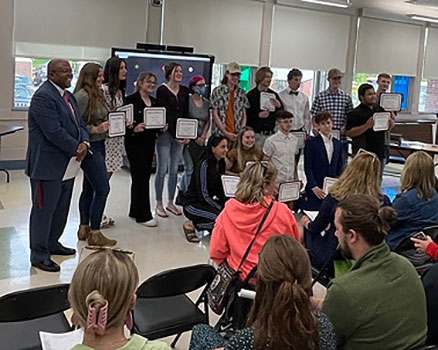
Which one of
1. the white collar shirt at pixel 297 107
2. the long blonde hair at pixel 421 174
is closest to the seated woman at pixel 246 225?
the long blonde hair at pixel 421 174

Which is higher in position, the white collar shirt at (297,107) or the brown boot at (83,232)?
the white collar shirt at (297,107)

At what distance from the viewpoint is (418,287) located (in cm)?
200

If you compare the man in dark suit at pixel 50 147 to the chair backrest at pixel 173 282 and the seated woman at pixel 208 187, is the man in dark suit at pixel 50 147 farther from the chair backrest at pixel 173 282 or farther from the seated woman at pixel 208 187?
the chair backrest at pixel 173 282

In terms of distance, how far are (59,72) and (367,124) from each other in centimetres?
364

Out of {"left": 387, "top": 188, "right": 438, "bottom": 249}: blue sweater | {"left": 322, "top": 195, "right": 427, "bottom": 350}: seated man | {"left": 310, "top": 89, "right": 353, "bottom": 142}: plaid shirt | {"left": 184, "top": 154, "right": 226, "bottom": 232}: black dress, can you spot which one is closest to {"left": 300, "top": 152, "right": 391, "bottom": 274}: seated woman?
{"left": 387, "top": 188, "right": 438, "bottom": 249}: blue sweater

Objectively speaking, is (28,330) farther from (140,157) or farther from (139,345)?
(140,157)

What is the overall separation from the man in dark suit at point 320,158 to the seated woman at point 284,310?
354 cm

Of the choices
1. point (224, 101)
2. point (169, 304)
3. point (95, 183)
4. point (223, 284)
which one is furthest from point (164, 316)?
point (224, 101)

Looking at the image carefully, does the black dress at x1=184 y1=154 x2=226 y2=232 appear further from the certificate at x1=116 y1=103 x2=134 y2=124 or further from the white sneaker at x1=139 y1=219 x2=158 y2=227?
the certificate at x1=116 y1=103 x2=134 y2=124

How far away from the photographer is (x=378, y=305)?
190 cm

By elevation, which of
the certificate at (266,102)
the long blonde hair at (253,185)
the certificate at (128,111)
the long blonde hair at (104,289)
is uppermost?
the certificate at (266,102)

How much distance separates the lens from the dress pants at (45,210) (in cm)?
391

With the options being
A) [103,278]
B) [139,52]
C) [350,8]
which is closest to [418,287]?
[103,278]

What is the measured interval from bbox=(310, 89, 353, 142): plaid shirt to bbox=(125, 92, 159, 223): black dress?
207 cm
